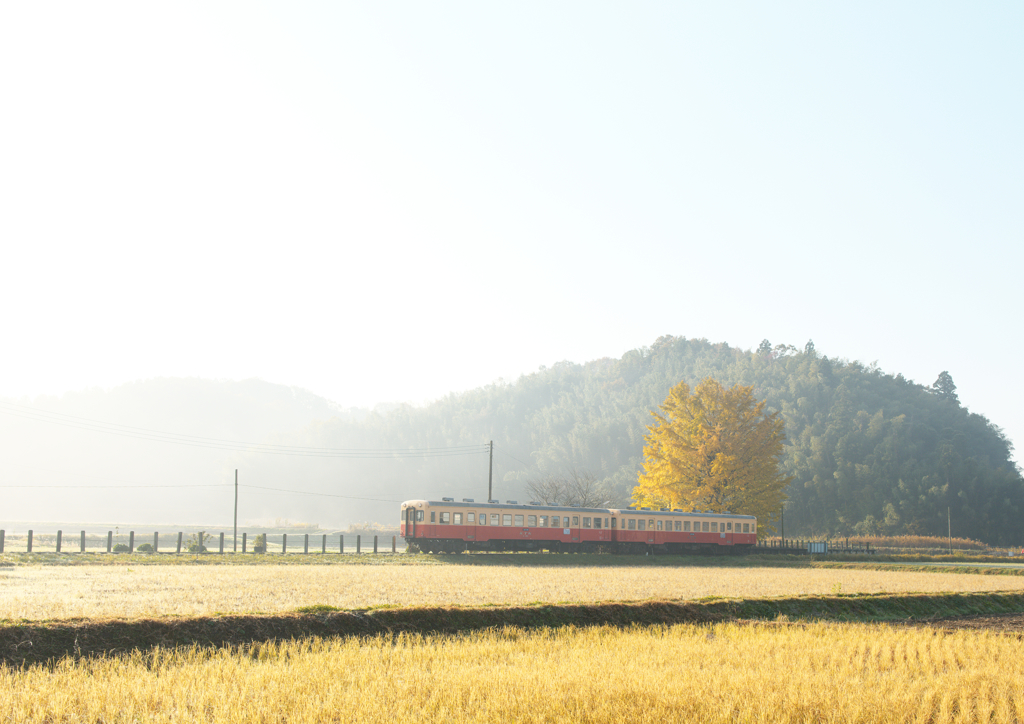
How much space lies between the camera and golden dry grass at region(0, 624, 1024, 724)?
714 centimetres

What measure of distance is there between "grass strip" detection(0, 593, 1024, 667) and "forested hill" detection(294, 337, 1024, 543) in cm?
6726

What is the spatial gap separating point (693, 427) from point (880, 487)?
46.8 meters

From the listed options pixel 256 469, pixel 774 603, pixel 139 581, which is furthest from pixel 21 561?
pixel 256 469

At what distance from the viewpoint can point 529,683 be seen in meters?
8.11

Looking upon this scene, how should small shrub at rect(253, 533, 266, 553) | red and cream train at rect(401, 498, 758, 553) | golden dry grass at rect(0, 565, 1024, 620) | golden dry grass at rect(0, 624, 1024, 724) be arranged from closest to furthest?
golden dry grass at rect(0, 624, 1024, 724), golden dry grass at rect(0, 565, 1024, 620), small shrub at rect(253, 533, 266, 553), red and cream train at rect(401, 498, 758, 553)

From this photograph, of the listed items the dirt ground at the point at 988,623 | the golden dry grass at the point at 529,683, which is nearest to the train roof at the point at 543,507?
the dirt ground at the point at 988,623

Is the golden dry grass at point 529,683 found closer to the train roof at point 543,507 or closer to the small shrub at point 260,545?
the train roof at point 543,507

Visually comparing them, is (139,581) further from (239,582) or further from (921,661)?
(921,661)

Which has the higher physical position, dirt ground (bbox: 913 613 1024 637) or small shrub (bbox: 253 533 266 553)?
dirt ground (bbox: 913 613 1024 637)

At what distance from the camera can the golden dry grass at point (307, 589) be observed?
13.6 meters

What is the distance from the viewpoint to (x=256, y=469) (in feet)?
523

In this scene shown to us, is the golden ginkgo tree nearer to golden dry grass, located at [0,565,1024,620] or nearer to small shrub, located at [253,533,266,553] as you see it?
small shrub, located at [253,533,266,553]

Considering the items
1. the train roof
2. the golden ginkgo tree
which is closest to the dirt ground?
the train roof

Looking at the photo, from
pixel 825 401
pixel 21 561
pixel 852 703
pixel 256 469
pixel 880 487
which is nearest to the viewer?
pixel 852 703
